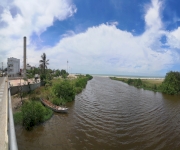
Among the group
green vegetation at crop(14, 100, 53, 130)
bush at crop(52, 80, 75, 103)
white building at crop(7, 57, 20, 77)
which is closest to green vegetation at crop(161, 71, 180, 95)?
bush at crop(52, 80, 75, 103)

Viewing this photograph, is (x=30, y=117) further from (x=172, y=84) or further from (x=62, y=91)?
(x=172, y=84)

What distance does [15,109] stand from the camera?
2045 centimetres

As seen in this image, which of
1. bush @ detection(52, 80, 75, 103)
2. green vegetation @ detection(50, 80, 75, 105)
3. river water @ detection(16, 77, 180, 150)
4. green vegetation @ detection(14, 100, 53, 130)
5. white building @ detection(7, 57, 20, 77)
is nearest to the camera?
river water @ detection(16, 77, 180, 150)

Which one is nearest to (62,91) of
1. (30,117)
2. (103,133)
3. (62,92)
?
(62,92)

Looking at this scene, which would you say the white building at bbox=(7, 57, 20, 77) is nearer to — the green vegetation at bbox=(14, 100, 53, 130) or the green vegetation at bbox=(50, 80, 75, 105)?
the green vegetation at bbox=(50, 80, 75, 105)

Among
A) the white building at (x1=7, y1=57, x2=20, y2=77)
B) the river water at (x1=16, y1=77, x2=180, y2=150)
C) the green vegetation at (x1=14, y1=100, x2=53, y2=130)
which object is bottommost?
the river water at (x1=16, y1=77, x2=180, y2=150)

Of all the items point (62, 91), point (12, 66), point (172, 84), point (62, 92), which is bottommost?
point (62, 92)

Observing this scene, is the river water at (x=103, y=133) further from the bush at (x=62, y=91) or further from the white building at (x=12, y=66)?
the white building at (x=12, y=66)

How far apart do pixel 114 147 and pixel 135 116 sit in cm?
930

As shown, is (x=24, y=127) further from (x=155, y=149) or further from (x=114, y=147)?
(x=155, y=149)

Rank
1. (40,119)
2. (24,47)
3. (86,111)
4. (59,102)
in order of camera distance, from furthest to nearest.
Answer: (24,47), (59,102), (86,111), (40,119)

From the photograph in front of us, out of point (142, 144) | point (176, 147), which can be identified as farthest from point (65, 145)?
point (176, 147)

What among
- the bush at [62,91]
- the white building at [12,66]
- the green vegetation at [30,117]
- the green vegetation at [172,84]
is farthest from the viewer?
the white building at [12,66]

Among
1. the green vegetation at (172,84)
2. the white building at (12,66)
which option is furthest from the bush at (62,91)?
the white building at (12,66)
